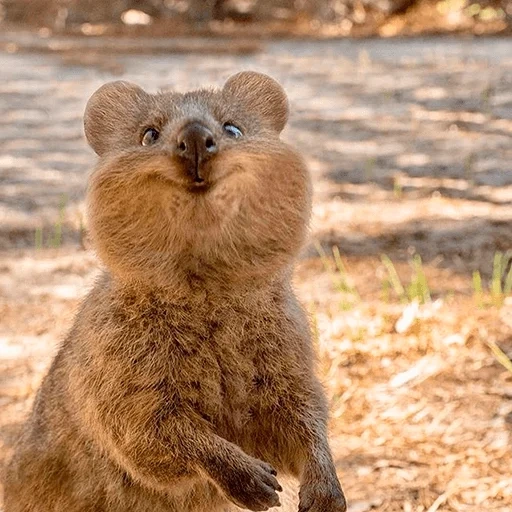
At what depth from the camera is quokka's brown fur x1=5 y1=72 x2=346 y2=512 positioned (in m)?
2.47

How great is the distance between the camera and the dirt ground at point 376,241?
13.9 feet

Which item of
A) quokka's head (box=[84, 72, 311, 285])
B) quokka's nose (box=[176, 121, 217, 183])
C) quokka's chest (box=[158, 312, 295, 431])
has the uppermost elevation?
quokka's nose (box=[176, 121, 217, 183])

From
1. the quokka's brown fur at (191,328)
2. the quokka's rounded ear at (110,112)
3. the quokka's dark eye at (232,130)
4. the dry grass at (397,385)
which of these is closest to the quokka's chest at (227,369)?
the quokka's brown fur at (191,328)

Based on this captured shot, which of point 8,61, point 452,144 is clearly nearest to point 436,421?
point 452,144

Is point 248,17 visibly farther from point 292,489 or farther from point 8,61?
point 292,489

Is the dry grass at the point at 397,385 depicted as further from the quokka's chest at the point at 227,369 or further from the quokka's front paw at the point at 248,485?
the quokka's front paw at the point at 248,485

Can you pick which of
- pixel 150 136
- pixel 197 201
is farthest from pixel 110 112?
pixel 197 201

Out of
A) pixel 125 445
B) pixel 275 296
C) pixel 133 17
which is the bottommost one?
pixel 133 17

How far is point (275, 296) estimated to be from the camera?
2785mm

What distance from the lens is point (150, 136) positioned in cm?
264

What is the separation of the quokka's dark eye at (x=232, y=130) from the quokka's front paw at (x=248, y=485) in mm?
832

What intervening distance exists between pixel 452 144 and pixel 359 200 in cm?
165

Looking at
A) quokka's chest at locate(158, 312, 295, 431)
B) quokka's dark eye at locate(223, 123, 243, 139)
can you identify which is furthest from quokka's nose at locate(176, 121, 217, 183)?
quokka's chest at locate(158, 312, 295, 431)

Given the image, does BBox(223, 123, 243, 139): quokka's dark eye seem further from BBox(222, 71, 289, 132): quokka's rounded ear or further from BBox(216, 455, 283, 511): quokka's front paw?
BBox(216, 455, 283, 511): quokka's front paw
